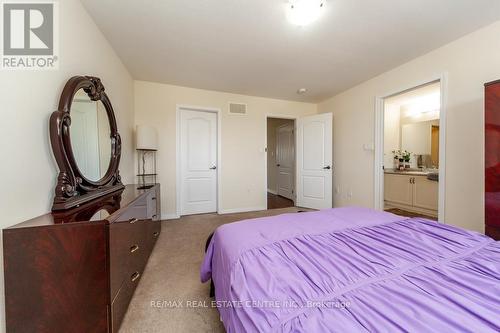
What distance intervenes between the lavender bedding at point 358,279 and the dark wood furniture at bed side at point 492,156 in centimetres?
83

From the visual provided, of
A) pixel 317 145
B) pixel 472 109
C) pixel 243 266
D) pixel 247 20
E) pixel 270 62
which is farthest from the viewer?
pixel 317 145

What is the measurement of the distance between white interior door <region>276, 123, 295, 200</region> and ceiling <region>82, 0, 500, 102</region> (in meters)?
2.13

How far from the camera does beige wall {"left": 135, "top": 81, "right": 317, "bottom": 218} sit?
10.9 feet

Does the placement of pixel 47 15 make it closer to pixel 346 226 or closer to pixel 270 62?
pixel 270 62

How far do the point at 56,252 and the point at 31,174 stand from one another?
0.51m

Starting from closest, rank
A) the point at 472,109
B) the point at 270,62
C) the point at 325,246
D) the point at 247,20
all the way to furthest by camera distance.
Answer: the point at 325,246 → the point at 247,20 → the point at 472,109 → the point at 270,62

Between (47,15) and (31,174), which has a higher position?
(47,15)

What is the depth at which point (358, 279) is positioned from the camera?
2.46ft

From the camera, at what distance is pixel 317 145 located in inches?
157

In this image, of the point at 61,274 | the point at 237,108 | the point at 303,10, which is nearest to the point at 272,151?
the point at 237,108

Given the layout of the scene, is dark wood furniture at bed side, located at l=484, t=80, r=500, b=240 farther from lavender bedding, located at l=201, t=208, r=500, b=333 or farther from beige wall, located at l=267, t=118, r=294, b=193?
beige wall, located at l=267, t=118, r=294, b=193

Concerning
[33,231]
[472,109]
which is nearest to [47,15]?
[33,231]

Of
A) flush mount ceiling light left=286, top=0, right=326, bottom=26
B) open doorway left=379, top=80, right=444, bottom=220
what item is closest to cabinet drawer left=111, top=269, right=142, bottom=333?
flush mount ceiling light left=286, top=0, right=326, bottom=26

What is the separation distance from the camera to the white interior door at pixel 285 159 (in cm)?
498
